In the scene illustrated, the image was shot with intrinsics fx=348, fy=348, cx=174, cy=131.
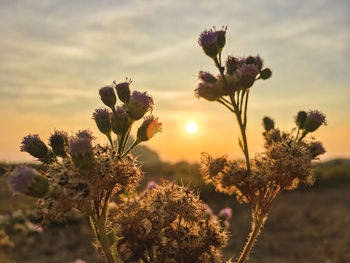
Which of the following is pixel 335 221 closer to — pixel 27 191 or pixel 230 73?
pixel 230 73

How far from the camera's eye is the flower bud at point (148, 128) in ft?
8.27

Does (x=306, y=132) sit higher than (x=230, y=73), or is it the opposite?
(x=230, y=73)

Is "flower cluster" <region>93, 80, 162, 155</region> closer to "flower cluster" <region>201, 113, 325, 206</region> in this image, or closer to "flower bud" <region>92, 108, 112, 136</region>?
"flower bud" <region>92, 108, 112, 136</region>

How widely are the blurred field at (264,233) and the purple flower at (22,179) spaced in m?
5.98

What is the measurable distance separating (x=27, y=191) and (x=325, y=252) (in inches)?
460

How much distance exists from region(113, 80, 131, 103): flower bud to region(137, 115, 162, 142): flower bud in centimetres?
21

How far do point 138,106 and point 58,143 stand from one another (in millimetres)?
588

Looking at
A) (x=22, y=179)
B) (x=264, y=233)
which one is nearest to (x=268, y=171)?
(x=22, y=179)

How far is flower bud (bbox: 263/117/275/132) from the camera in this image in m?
3.11

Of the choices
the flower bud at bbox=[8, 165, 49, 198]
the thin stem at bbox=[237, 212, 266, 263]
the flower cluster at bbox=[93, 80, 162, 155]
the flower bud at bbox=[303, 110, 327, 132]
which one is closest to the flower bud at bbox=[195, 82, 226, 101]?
the flower cluster at bbox=[93, 80, 162, 155]

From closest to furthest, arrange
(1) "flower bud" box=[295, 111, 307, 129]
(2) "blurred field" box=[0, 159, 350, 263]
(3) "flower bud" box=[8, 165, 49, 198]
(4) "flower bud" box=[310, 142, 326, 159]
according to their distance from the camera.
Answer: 1. (3) "flower bud" box=[8, 165, 49, 198]
2. (4) "flower bud" box=[310, 142, 326, 159]
3. (1) "flower bud" box=[295, 111, 307, 129]
4. (2) "blurred field" box=[0, 159, 350, 263]

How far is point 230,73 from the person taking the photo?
2793 mm

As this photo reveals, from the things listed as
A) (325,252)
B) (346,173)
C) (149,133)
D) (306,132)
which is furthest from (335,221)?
(149,133)

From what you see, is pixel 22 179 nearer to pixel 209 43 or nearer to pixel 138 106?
pixel 138 106
